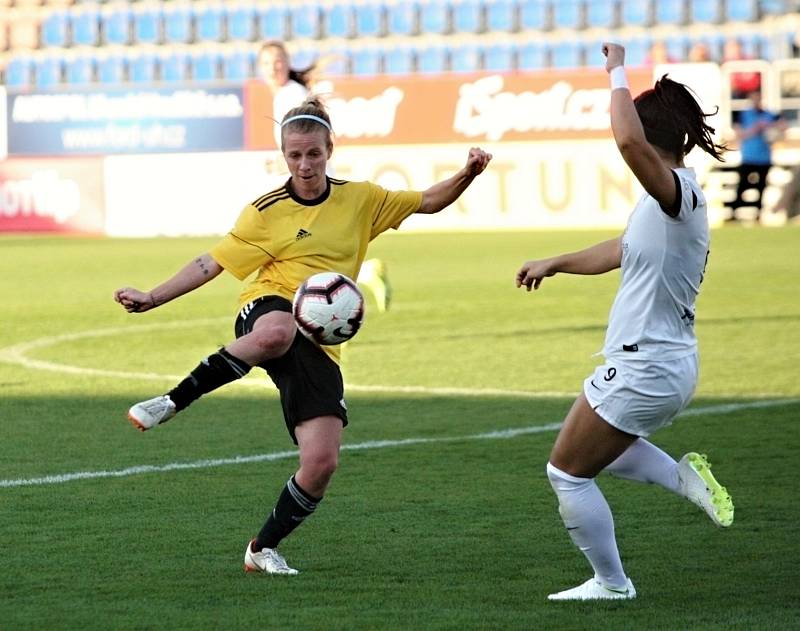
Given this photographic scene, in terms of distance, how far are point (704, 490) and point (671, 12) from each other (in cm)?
3092

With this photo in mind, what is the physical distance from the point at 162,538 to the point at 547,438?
2.90 meters

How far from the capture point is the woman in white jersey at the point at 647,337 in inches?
182

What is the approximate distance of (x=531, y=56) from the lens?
34.4m

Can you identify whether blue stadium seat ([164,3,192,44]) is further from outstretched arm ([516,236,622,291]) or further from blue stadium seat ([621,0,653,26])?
outstretched arm ([516,236,622,291])

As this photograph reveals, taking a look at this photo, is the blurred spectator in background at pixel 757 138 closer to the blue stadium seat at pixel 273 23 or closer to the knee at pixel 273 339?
the blue stadium seat at pixel 273 23

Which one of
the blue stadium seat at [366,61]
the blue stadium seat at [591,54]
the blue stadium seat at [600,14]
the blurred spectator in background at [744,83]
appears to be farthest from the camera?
the blue stadium seat at [366,61]

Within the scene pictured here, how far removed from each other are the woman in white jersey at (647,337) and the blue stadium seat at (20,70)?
112 ft

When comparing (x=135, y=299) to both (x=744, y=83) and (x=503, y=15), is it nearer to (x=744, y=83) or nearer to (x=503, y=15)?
(x=744, y=83)

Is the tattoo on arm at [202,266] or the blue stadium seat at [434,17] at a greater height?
the blue stadium seat at [434,17]

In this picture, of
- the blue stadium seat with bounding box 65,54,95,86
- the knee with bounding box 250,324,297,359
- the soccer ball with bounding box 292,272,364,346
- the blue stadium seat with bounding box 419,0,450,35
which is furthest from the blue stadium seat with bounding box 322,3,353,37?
the knee with bounding box 250,324,297,359

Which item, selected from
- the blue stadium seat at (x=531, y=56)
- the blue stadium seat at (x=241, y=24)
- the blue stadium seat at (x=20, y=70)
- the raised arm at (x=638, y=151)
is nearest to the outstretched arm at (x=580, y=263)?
the raised arm at (x=638, y=151)

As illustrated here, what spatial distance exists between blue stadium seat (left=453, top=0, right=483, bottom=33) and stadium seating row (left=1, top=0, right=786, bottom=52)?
0.02m

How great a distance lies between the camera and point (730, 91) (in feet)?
95.5

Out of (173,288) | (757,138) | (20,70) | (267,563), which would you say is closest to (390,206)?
(173,288)
